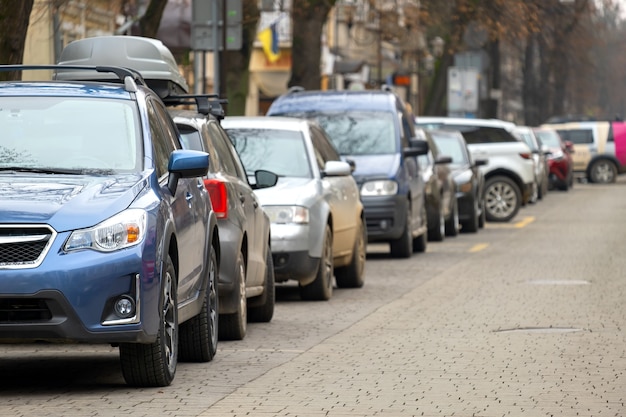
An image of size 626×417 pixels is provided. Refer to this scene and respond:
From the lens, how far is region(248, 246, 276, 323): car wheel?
13289 millimetres

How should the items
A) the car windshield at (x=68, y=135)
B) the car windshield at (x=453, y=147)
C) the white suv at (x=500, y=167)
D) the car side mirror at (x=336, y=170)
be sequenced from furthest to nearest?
the white suv at (x=500, y=167) → the car windshield at (x=453, y=147) → the car side mirror at (x=336, y=170) → the car windshield at (x=68, y=135)

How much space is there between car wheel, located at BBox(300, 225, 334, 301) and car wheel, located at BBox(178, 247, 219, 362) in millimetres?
4736

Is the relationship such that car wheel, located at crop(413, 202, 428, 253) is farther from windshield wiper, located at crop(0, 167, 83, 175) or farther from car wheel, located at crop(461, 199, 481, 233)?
windshield wiper, located at crop(0, 167, 83, 175)

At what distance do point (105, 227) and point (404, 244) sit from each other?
44.4 feet

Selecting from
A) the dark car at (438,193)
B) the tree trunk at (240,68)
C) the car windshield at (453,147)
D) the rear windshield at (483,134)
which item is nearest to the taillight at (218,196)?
the dark car at (438,193)

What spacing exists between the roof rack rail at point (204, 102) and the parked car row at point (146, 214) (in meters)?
0.01

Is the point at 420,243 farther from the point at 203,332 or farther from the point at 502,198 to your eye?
the point at 203,332

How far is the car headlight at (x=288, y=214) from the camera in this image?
15398 millimetres

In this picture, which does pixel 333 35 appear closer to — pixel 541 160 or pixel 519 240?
pixel 541 160

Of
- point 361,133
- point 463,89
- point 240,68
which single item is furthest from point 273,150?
point 463,89

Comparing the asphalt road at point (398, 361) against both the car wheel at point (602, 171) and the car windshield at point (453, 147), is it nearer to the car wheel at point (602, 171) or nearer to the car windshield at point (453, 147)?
the car windshield at point (453, 147)

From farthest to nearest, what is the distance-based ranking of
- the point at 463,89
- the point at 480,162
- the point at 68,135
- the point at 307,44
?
the point at 463,89
the point at 307,44
the point at 480,162
the point at 68,135

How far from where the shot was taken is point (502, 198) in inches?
1335

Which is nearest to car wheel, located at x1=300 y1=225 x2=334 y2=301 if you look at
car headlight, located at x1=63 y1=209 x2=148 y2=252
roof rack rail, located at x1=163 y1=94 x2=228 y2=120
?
roof rack rail, located at x1=163 y1=94 x2=228 y2=120
